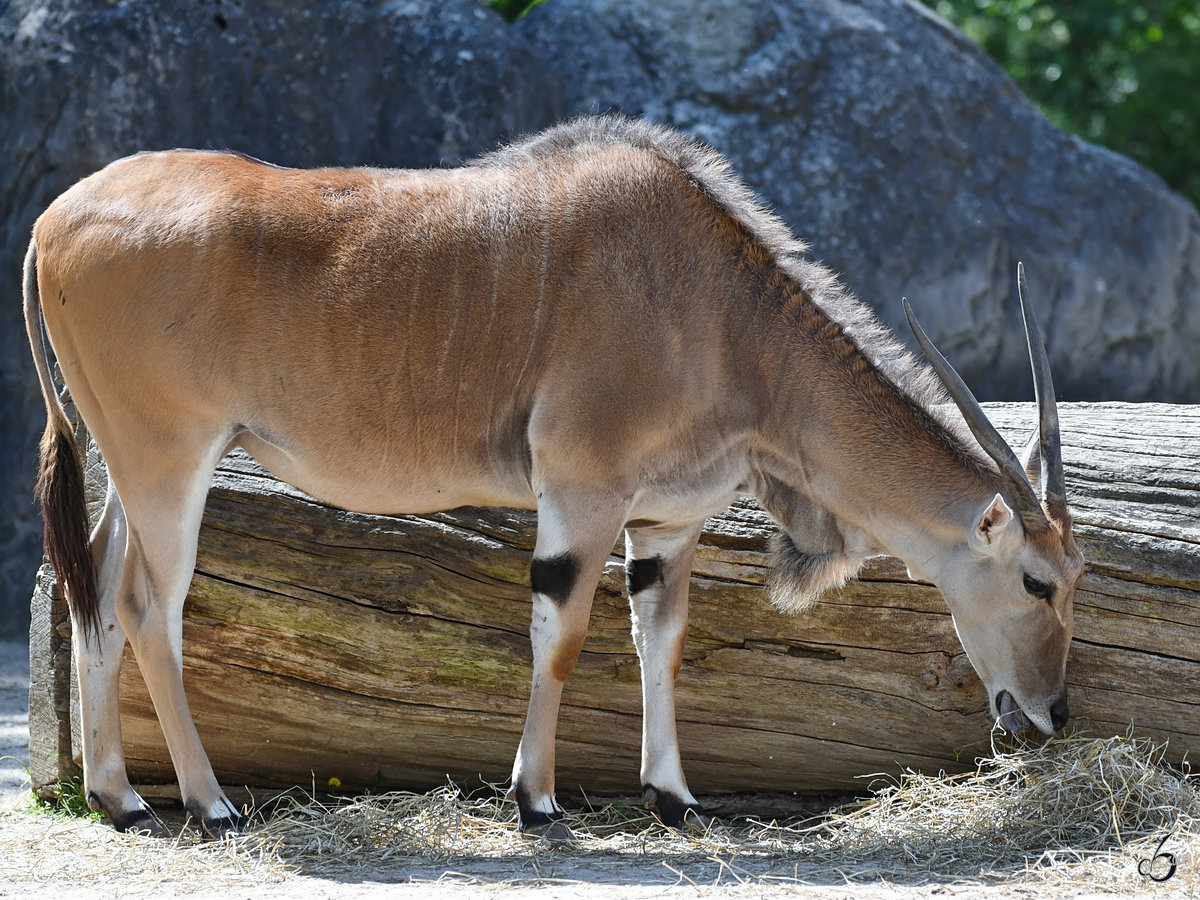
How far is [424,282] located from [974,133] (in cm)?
585

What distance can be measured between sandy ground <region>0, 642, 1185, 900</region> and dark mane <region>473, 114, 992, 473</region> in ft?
4.19

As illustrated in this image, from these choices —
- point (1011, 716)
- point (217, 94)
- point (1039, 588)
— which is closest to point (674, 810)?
point (1011, 716)

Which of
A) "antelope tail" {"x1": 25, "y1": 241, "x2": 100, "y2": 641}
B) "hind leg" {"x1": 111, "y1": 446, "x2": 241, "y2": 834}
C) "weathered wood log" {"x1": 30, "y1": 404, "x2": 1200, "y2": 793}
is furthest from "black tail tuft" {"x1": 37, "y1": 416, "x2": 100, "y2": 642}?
"weathered wood log" {"x1": 30, "y1": 404, "x2": 1200, "y2": 793}

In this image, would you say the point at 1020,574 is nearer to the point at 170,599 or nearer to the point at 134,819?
the point at 170,599

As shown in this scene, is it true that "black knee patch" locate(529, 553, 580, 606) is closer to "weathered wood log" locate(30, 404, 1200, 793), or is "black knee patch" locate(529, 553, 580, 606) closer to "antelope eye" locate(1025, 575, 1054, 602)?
"weathered wood log" locate(30, 404, 1200, 793)

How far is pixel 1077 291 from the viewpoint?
8758 millimetres

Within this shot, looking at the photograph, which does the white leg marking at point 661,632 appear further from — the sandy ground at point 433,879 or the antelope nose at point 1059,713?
the antelope nose at point 1059,713

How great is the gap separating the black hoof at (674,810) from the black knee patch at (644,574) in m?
0.64

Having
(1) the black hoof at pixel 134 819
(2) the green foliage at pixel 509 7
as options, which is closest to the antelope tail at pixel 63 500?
(1) the black hoof at pixel 134 819

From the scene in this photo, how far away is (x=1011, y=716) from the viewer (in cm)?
402

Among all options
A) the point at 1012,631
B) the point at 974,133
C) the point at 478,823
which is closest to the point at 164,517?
the point at 478,823

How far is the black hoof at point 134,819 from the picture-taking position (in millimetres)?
4090

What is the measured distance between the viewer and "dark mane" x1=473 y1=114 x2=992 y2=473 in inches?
158

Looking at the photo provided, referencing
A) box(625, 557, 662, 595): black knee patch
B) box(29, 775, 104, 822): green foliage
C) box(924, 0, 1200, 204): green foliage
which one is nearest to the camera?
box(625, 557, 662, 595): black knee patch
